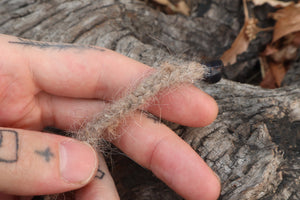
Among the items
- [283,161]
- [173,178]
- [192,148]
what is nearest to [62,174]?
[173,178]

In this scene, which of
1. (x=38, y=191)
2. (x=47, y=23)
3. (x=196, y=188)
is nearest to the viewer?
(x=38, y=191)

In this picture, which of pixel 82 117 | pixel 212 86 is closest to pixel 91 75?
pixel 82 117

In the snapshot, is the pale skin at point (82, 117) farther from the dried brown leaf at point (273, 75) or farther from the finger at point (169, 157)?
the dried brown leaf at point (273, 75)

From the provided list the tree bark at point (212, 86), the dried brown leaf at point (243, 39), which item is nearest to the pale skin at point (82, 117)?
the tree bark at point (212, 86)

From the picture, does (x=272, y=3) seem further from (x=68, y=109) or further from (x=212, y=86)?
(x=68, y=109)

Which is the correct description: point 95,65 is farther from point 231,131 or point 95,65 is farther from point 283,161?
point 283,161

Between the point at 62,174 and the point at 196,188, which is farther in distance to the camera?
the point at 196,188

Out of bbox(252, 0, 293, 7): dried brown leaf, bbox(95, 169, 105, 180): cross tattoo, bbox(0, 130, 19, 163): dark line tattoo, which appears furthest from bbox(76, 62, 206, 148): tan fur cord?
bbox(252, 0, 293, 7): dried brown leaf
